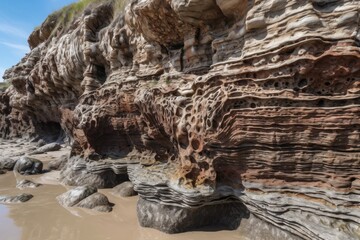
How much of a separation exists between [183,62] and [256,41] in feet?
9.79

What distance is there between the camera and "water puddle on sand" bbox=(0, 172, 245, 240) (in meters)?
5.39

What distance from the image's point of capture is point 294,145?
438 centimetres

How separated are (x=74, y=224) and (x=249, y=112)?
4.73m

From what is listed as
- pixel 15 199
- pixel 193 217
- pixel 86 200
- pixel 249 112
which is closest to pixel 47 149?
pixel 15 199

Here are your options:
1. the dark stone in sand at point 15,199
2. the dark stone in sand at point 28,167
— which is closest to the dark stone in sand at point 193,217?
the dark stone in sand at point 15,199

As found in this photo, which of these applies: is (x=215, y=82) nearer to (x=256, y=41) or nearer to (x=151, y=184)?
(x=256, y=41)

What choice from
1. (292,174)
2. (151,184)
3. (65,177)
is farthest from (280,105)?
(65,177)

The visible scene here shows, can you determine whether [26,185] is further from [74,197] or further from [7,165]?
[7,165]

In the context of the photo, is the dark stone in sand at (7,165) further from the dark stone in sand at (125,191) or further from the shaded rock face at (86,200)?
the dark stone in sand at (125,191)

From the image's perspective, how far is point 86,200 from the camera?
7148mm

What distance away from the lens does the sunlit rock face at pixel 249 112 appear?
12.8 ft

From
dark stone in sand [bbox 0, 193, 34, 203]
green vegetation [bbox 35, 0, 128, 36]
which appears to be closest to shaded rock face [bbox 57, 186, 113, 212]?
dark stone in sand [bbox 0, 193, 34, 203]

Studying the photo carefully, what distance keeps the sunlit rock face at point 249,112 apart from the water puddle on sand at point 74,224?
396 mm

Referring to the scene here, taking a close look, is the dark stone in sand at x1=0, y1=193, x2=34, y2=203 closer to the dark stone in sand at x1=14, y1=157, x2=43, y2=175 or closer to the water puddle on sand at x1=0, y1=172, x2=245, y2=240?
the water puddle on sand at x1=0, y1=172, x2=245, y2=240
